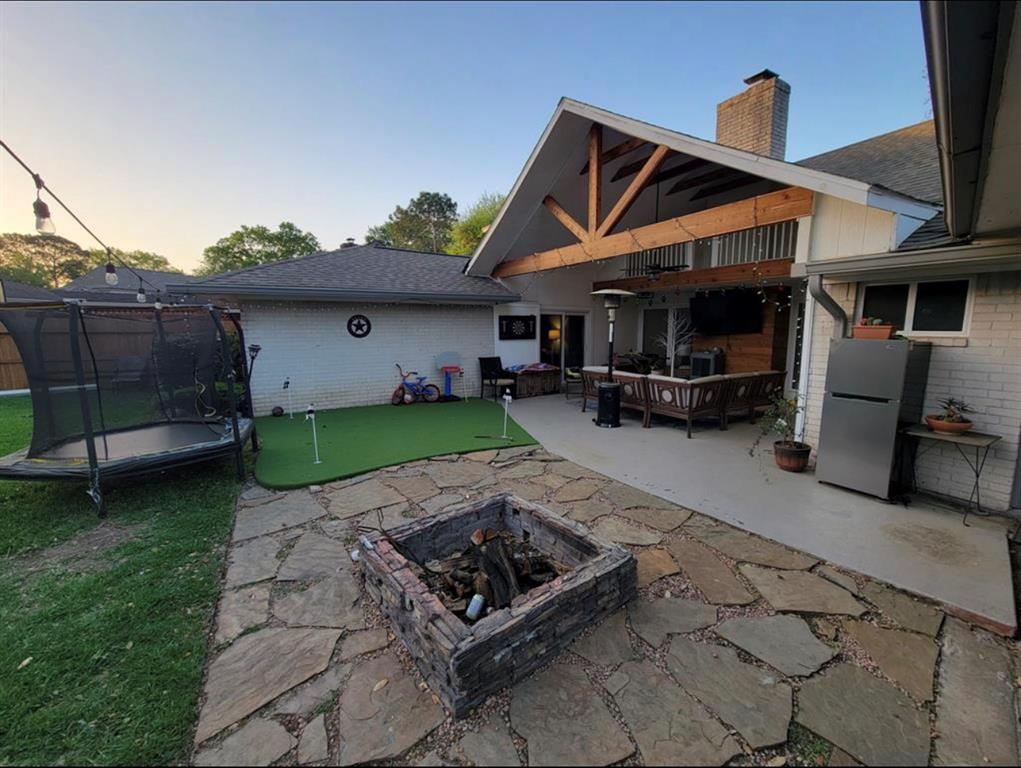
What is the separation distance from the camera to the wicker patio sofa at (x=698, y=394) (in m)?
5.88

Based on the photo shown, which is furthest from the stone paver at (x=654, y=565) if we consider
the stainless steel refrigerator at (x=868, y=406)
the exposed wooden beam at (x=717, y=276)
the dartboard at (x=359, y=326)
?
the dartboard at (x=359, y=326)

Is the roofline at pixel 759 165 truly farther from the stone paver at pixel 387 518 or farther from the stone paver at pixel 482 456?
the stone paver at pixel 387 518

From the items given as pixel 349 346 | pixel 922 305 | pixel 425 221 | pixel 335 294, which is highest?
pixel 425 221

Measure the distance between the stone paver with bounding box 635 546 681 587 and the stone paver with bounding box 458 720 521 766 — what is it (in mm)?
1260

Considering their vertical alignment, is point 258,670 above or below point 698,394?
below

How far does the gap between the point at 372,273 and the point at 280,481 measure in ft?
18.0

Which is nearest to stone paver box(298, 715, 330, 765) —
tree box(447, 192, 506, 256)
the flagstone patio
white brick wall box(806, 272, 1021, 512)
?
the flagstone patio

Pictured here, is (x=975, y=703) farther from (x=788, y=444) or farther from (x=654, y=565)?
(x=788, y=444)

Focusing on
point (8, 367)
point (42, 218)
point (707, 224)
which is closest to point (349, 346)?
point (42, 218)

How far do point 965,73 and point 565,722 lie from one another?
260 centimetres

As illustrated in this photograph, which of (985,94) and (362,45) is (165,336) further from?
(985,94)

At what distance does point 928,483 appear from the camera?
3785 mm

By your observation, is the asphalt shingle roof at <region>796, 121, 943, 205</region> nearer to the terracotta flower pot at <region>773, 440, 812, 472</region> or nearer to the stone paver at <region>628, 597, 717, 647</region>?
the terracotta flower pot at <region>773, 440, 812, 472</region>

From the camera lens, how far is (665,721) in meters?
1.60
